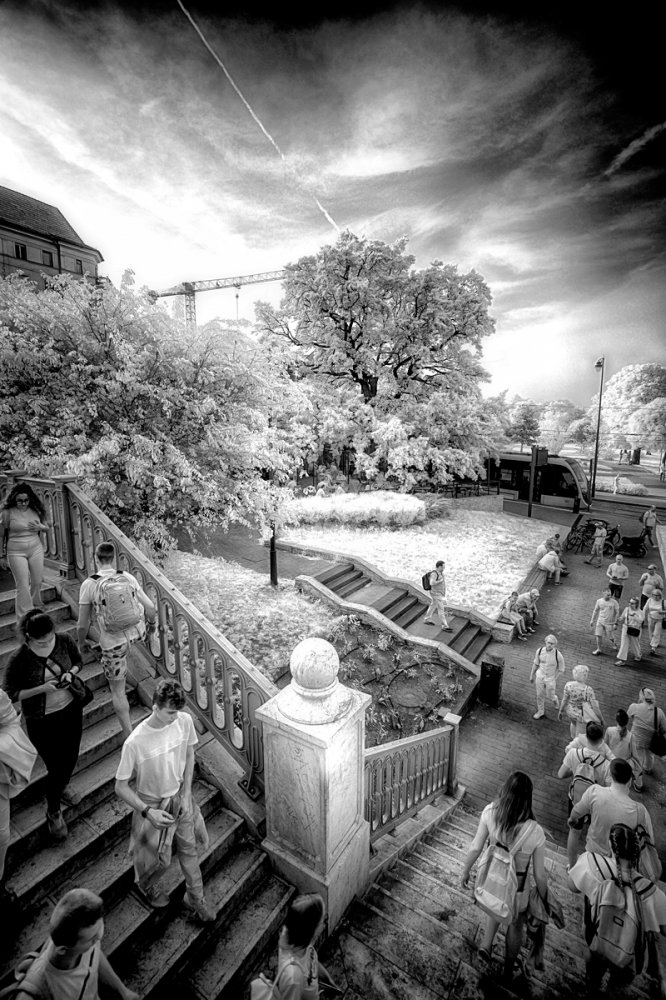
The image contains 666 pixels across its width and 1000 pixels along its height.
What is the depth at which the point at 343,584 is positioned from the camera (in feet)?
41.7

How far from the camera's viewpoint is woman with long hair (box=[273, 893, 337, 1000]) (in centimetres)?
206

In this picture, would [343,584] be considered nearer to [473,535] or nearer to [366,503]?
[366,503]

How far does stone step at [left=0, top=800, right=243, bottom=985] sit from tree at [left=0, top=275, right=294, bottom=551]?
5.35m

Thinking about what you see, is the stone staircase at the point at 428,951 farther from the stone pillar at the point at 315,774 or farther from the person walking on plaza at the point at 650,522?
the person walking on plaza at the point at 650,522

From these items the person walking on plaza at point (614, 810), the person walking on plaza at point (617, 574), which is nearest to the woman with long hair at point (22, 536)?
the person walking on plaza at point (614, 810)

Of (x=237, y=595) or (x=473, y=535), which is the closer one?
(x=237, y=595)

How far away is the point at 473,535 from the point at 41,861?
56.3 ft

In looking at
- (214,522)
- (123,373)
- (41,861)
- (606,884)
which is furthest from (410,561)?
(41,861)

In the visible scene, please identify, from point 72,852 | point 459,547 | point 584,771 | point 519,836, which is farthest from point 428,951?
point 459,547

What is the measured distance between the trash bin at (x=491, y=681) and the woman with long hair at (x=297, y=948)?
715 centimetres

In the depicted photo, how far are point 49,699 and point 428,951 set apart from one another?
329 centimetres

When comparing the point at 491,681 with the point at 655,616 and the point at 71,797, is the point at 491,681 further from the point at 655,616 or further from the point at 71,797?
the point at 71,797

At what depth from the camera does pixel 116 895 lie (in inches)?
111

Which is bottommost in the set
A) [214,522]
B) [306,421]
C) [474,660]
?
[474,660]
